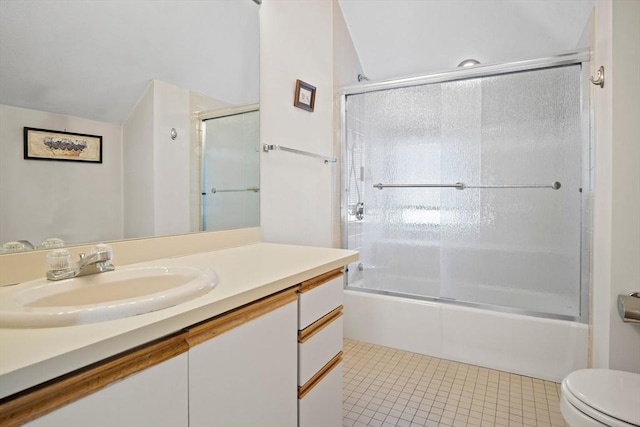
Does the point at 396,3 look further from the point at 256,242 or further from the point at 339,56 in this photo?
the point at 256,242

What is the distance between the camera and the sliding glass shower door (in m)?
2.05

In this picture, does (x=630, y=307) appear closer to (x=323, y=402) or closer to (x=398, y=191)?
(x=323, y=402)

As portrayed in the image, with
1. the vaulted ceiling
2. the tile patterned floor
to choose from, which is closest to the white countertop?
the vaulted ceiling

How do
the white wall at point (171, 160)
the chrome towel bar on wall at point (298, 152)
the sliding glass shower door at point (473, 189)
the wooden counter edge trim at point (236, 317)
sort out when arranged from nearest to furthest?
the wooden counter edge trim at point (236, 317) < the white wall at point (171, 160) < the chrome towel bar on wall at point (298, 152) < the sliding glass shower door at point (473, 189)

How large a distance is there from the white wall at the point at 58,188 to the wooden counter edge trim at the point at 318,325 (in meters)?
0.68

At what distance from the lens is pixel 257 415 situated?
33.3 inches

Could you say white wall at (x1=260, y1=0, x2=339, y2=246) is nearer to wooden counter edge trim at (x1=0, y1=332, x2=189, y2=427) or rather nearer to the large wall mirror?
the large wall mirror

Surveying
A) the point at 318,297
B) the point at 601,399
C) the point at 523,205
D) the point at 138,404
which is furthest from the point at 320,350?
the point at 523,205

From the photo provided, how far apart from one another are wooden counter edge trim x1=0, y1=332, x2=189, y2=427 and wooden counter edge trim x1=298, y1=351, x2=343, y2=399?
535 millimetres

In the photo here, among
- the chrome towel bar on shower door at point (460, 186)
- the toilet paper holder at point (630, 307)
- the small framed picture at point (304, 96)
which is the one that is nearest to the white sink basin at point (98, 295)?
the small framed picture at point (304, 96)

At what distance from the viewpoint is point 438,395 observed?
1740 millimetres

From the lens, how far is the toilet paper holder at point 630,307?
125 cm

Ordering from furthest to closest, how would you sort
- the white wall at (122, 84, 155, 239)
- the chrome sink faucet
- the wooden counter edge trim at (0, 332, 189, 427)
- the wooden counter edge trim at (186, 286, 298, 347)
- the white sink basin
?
the white wall at (122, 84, 155, 239) < the chrome sink faucet < the wooden counter edge trim at (186, 286, 298, 347) < the white sink basin < the wooden counter edge trim at (0, 332, 189, 427)

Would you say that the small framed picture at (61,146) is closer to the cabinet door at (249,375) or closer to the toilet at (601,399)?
the cabinet door at (249,375)
